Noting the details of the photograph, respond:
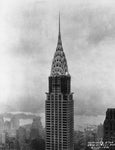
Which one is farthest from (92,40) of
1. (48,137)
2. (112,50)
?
(48,137)

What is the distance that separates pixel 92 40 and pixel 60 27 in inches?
19.5

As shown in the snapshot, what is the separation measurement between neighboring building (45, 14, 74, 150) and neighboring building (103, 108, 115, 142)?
0.46 m

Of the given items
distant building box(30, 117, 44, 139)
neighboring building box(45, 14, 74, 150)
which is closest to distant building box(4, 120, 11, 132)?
distant building box(30, 117, 44, 139)

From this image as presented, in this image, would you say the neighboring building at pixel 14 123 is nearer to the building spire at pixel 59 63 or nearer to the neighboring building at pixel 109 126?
the building spire at pixel 59 63

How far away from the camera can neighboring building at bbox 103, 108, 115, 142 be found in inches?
177

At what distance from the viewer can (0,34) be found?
15.9 ft

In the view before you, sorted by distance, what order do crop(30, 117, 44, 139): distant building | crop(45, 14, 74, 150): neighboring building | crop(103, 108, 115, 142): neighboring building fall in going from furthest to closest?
1. crop(30, 117, 44, 139): distant building
2. crop(45, 14, 74, 150): neighboring building
3. crop(103, 108, 115, 142): neighboring building

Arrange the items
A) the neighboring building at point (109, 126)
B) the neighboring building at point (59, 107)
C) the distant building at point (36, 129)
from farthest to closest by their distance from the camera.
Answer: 1. the distant building at point (36, 129)
2. the neighboring building at point (59, 107)
3. the neighboring building at point (109, 126)

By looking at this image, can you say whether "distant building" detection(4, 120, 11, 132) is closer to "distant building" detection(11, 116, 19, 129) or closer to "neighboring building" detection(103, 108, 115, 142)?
"distant building" detection(11, 116, 19, 129)

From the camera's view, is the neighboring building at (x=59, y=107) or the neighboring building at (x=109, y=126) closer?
the neighboring building at (x=109, y=126)

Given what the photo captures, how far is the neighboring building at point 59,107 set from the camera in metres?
4.60

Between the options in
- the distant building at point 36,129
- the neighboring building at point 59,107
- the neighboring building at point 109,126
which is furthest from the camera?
the distant building at point 36,129

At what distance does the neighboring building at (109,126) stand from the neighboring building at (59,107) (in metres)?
0.46

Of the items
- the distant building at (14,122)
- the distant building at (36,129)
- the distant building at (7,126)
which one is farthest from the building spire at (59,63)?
the distant building at (7,126)
